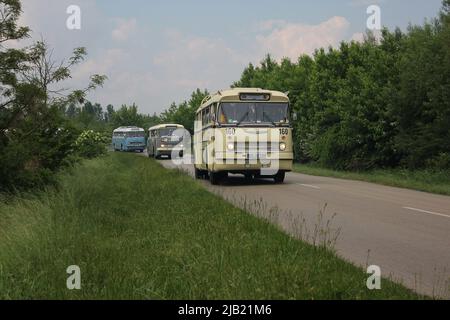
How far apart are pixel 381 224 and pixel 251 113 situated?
897cm

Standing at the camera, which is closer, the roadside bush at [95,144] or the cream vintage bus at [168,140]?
the roadside bush at [95,144]

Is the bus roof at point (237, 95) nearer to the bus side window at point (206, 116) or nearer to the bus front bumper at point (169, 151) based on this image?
the bus side window at point (206, 116)

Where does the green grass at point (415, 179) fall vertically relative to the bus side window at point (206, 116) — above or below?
below

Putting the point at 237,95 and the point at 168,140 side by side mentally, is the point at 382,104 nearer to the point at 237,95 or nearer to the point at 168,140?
the point at 237,95

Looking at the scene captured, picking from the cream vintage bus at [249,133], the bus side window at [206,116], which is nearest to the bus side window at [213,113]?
the cream vintage bus at [249,133]

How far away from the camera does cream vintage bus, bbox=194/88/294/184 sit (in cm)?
1809

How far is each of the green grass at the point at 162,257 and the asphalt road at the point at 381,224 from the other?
2.37ft

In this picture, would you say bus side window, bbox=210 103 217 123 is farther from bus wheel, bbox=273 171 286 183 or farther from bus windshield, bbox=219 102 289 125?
bus wheel, bbox=273 171 286 183

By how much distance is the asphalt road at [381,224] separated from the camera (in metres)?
6.84

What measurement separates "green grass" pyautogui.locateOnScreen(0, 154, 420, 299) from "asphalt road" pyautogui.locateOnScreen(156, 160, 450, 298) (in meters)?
0.72

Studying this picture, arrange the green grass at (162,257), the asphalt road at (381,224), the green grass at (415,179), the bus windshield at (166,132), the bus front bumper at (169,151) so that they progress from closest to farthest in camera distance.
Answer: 1. the green grass at (162,257)
2. the asphalt road at (381,224)
3. the green grass at (415,179)
4. the bus front bumper at (169,151)
5. the bus windshield at (166,132)

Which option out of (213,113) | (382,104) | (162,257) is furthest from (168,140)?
(162,257)

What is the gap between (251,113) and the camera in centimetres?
1847
